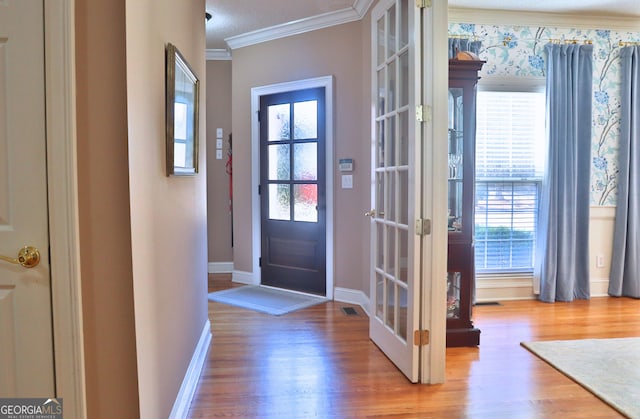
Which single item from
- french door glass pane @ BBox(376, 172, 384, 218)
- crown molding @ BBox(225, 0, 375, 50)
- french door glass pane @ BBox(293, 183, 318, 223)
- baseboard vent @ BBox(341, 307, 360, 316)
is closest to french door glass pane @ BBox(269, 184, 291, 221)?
french door glass pane @ BBox(293, 183, 318, 223)

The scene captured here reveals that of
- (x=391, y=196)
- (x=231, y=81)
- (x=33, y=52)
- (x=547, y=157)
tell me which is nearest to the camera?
(x=33, y=52)

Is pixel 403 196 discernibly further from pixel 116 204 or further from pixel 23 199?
pixel 23 199

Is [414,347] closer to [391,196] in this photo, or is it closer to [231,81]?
[391,196]

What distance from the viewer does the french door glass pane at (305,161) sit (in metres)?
4.59

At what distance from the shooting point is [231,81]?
5543mm

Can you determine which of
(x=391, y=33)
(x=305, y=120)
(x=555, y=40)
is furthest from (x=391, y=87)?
(x=555, y=40)

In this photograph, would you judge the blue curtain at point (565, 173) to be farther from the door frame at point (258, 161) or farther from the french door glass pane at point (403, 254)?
the french door glass pane at point (403, 254)

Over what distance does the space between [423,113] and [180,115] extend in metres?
1.30

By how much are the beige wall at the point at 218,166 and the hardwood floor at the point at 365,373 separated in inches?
70.7

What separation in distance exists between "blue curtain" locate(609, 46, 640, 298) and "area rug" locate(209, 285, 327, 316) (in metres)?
2.99

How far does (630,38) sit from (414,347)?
406 cm

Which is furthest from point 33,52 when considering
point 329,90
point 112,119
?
point 329,90

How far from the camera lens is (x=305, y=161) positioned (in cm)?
465

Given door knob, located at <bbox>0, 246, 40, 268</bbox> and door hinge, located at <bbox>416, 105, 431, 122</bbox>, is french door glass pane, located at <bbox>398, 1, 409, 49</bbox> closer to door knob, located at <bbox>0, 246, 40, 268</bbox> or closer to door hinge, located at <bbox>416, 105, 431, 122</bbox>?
door hinge, located at <bbox>416, 105, 431, 122</bbox>
